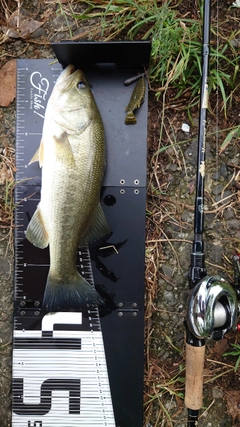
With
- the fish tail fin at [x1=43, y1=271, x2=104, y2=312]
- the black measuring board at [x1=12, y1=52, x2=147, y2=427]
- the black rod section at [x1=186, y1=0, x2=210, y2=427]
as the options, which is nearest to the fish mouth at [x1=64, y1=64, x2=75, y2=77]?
the black measuring board at [x1=12, y1=52, x2=147, y2=427]

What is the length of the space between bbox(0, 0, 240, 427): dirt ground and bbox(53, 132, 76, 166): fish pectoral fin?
426 millimetres

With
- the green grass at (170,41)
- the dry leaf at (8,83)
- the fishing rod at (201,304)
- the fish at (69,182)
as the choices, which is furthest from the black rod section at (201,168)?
the dry leaf at (8,83)

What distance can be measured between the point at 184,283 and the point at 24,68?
1.49 meters

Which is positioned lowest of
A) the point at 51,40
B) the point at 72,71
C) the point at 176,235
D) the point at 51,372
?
the point at 51,372

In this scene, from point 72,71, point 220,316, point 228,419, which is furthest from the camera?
point 228,419

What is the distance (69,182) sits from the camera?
193 centimetres

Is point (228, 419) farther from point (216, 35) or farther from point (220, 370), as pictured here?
point (216, 35)

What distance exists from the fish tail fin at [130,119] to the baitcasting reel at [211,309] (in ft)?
3.02

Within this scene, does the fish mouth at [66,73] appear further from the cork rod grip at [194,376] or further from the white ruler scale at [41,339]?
the cork rod grip at [194,376]

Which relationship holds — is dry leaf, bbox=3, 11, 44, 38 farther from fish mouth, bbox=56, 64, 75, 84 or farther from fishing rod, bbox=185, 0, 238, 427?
fishing rod, bbox=185, 0, 238, 427

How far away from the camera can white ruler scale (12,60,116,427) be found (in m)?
2.16

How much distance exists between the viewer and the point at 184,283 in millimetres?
2213

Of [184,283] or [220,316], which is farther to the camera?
[184,283]

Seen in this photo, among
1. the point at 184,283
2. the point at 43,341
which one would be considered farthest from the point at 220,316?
the point at 43,341
